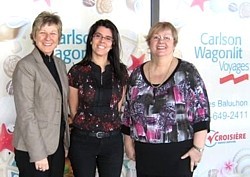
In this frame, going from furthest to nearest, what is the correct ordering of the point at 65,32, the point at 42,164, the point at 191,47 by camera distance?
the point at 191,47
the point at 65,32
the point at 42,164

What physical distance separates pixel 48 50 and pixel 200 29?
173 centimetres

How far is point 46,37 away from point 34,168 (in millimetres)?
757

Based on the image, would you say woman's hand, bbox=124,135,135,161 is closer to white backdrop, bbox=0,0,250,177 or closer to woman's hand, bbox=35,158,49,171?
woman's hand, bbox=35,158,49,171

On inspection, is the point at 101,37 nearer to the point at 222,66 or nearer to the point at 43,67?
the point at 43,67

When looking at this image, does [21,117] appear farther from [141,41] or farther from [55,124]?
[141,41]

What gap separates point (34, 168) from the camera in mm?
2516

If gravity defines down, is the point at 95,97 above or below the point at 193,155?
above

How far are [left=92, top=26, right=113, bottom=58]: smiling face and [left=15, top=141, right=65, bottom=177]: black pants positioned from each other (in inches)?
24.5

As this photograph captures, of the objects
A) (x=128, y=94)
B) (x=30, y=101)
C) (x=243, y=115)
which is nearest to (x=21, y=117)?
(x=30, y=101)

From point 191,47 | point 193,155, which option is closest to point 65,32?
point 191,47

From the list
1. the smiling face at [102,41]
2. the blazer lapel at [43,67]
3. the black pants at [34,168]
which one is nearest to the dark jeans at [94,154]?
the black pants at [34,168]

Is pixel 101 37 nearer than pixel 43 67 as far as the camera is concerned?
No

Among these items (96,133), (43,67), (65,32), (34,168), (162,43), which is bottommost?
(34,168)

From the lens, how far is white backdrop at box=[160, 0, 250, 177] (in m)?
3.85
